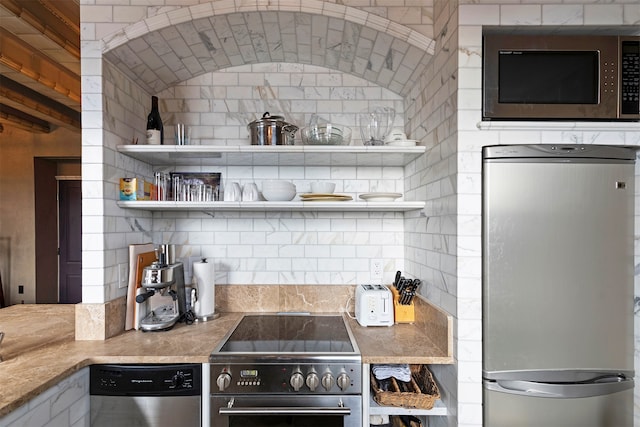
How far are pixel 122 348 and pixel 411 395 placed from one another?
52.5 inches

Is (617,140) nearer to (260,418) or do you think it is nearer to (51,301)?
(260,418)

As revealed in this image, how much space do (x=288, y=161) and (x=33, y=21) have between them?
1.79 metres

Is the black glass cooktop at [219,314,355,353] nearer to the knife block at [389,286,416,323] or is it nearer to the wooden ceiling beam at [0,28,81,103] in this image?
the knife block at [389,286,416,323]

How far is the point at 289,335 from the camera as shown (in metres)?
1.74

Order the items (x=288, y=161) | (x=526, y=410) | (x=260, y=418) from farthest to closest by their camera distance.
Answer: (x=288, y=161), (x=260, y=418), (x=526, y=410)

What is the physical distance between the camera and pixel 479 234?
52.9 inches

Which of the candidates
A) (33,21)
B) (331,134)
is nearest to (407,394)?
(331,134)

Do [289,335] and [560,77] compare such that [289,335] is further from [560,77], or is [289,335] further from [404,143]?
[560,77]

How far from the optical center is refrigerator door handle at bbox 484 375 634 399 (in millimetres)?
1293

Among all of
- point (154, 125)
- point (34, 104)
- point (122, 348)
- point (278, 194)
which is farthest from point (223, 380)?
point (34, 104)

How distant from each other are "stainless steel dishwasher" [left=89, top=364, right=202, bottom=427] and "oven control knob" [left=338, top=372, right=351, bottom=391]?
24.2 inches

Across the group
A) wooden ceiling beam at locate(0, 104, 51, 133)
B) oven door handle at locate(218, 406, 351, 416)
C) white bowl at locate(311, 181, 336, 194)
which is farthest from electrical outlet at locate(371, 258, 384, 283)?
wooden ceiling beam at locate(0, 104, 51, 133)

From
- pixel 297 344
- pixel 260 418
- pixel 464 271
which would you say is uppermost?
pixel 464 271

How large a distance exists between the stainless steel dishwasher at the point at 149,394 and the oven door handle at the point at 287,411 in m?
0.17
